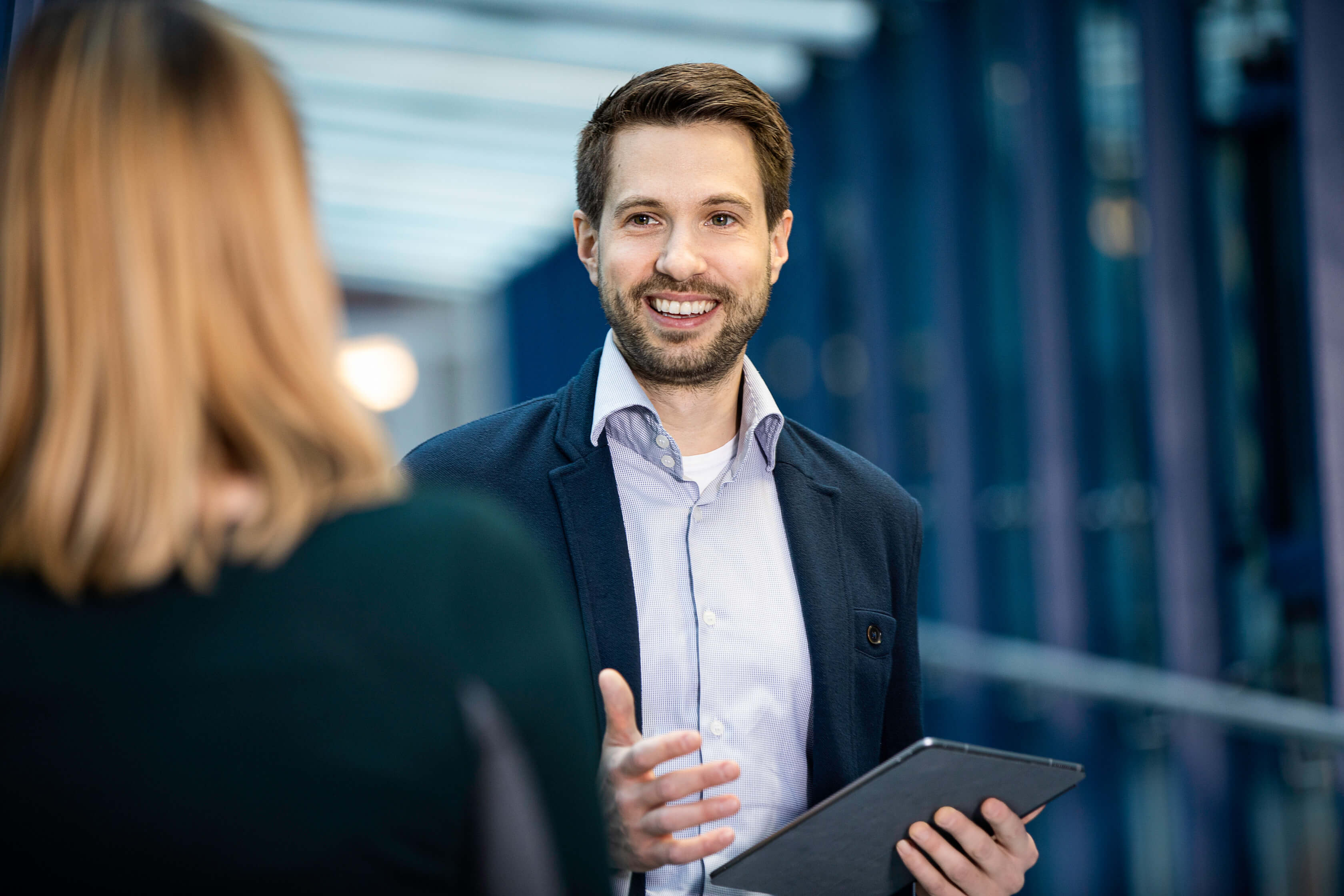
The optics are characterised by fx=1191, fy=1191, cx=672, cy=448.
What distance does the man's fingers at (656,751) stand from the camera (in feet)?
4.05

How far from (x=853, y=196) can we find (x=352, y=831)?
27.0 ft

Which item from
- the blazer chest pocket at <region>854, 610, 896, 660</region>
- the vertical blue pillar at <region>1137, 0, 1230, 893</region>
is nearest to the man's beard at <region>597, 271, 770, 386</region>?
the blazer chest pocket at <region>854, 610, 896, 660</region>

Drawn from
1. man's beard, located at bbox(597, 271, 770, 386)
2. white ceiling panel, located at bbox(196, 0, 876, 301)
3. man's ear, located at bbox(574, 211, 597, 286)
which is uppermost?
white ceiling panel, located at bbox(196, 0, 876, 301)

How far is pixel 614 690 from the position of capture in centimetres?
133

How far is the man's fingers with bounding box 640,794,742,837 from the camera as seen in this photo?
1337 millimetres

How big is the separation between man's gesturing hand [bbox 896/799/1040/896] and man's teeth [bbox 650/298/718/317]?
785 millimetres

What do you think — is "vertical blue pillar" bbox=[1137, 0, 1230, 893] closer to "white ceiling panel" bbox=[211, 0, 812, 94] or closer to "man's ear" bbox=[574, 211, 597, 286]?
"white ceiling panel" bbox=[211, 0, 812, 94]

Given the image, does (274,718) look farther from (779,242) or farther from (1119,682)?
(1119,682)

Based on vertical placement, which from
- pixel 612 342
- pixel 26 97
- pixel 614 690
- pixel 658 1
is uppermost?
pixel 658 1

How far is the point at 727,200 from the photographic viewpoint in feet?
5.95

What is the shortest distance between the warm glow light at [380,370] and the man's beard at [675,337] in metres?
15.6

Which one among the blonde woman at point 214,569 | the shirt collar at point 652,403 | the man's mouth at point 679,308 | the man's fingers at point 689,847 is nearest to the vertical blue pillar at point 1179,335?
the shirt collar at point 652,403

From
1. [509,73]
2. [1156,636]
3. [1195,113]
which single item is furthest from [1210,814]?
[509,73]

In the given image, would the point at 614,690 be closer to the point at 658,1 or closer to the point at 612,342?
the point at 612,342
